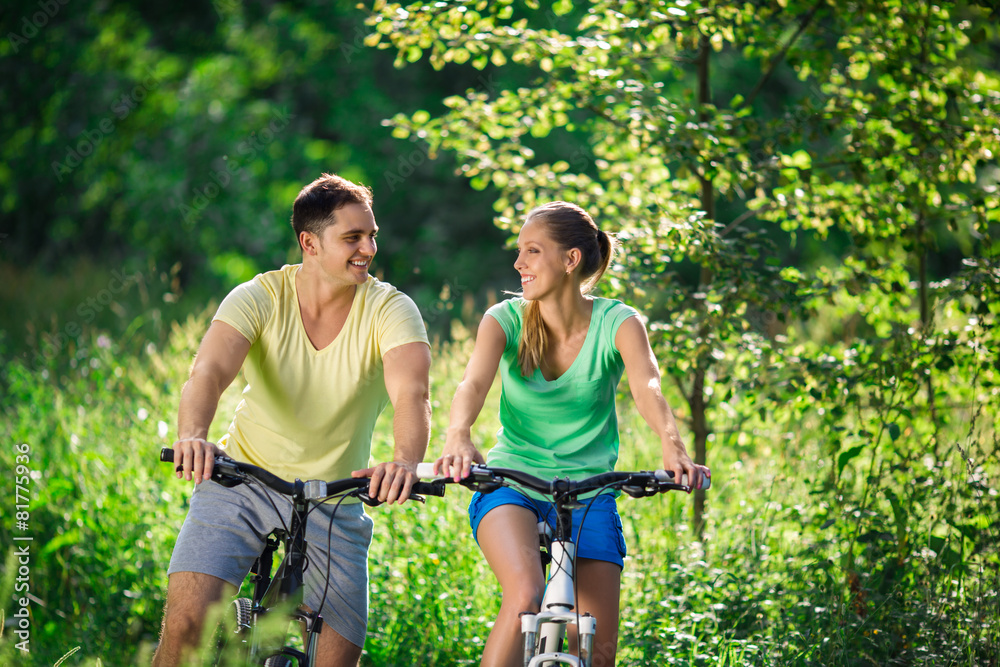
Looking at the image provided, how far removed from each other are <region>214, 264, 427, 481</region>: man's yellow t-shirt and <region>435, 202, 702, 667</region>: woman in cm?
35

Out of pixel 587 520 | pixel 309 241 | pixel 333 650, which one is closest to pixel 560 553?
pixel 587 520

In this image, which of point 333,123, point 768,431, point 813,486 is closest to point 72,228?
point 333,123

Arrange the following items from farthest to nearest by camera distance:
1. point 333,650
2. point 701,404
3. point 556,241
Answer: point 701,404
point 556,241
point 333,650

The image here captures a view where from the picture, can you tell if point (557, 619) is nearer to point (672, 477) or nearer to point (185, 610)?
point (672, 477)

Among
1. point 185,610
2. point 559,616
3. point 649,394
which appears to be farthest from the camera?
point 649,394

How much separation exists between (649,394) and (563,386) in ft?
1.07

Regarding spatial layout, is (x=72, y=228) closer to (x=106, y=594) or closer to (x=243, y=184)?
(x=243, y=184)

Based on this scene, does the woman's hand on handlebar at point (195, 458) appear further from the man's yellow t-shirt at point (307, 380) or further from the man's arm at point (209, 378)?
the man's yellow t-shirt at point (307, 380)

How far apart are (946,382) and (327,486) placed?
3277 millimetres

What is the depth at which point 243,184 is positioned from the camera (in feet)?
45.9

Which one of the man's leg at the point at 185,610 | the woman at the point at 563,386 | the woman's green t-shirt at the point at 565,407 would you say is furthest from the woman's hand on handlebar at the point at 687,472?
the man's leg at the point at 185,610

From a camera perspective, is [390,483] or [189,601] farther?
[189,601]

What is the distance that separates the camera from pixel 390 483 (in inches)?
102

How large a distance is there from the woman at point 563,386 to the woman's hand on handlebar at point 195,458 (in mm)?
738
